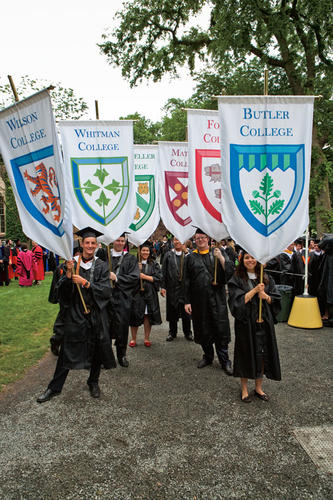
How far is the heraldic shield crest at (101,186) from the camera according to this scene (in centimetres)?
463

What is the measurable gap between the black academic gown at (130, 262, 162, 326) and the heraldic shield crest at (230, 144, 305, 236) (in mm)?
2660

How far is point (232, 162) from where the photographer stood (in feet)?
13.1

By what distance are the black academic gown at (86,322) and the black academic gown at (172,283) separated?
2.62 m

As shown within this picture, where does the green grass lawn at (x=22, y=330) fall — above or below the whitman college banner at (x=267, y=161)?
below

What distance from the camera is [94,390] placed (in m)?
4.25

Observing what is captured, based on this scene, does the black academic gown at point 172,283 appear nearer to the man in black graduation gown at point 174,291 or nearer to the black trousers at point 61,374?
the man in black graduation gown at point 174,291

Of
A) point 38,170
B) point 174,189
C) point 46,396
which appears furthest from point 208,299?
point 38,170

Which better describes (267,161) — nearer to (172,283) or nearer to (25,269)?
(172,283)

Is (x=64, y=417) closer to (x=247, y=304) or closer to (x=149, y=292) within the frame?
(x=247, y=304)

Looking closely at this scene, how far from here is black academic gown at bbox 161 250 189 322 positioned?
21.9 feet

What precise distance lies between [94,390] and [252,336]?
2011 millimetres

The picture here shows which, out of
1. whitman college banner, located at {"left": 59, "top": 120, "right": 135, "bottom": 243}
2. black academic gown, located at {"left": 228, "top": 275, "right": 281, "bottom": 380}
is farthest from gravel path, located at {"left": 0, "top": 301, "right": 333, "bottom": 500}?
whitman college banner, located at {"left": 59, "top": 120, "right": 135, "bottom": 243}

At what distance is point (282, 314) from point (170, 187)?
3.95 m

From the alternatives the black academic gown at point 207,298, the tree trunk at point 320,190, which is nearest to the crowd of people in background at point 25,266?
the black academic gown at point 207,298
